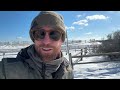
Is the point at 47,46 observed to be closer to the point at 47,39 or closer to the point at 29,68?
the point at 47,39

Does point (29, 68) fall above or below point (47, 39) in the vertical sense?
below

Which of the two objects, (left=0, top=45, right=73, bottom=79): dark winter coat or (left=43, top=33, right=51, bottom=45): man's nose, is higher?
(left=43, top=33, right=51, bottom=45): man's nose

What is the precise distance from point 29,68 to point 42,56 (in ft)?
0.32

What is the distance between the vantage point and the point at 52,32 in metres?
1.27

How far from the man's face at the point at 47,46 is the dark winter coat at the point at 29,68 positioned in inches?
1.7

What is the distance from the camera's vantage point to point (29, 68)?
1.25 m

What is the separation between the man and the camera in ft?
3.98

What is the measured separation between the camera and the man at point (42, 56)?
1.21 m

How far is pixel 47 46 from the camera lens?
1.25 m

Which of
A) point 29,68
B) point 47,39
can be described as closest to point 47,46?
point 47,39

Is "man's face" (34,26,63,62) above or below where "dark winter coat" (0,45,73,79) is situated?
above

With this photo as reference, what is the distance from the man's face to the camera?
A: 1.25 metres
